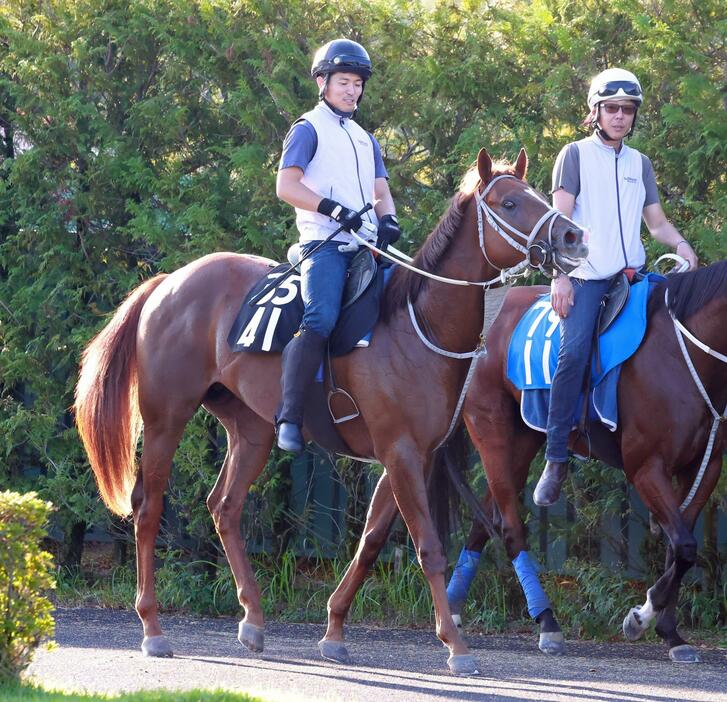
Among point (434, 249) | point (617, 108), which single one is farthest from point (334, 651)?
point (617, 108)

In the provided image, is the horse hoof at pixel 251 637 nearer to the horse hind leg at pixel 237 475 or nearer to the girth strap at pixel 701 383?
the horse hind leg at pixel 237 475

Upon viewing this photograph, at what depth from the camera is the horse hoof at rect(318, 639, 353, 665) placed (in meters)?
6.71

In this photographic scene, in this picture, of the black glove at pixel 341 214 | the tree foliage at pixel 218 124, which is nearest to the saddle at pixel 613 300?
the tree foliage at pixel 218 124

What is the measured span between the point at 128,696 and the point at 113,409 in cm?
293

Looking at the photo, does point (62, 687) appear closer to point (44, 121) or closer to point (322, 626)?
point (322, 626)

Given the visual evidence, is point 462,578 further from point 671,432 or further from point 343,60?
point 343,60

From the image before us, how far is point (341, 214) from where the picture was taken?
20.8ft

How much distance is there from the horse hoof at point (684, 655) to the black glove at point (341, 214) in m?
2.93

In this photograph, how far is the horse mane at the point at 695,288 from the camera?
6688mm

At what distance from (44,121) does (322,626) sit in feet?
14.8

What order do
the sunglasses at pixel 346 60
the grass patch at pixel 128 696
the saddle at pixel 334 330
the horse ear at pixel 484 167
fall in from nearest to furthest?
1. the grass patch at pixel 128 696
2. the horse ear at pixel 484 167
3. the saddle at pixel 334 330
4. the sunglasses at pixel 346 60

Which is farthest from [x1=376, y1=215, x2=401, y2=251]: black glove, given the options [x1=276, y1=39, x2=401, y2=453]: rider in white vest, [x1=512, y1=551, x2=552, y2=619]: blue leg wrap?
[x1=512, y1=551, x2=552, y2=619]: blue leg wrap

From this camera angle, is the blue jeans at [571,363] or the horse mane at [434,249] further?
the blue jeans at [571,363]

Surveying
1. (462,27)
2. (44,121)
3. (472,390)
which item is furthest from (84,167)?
(472,390)
